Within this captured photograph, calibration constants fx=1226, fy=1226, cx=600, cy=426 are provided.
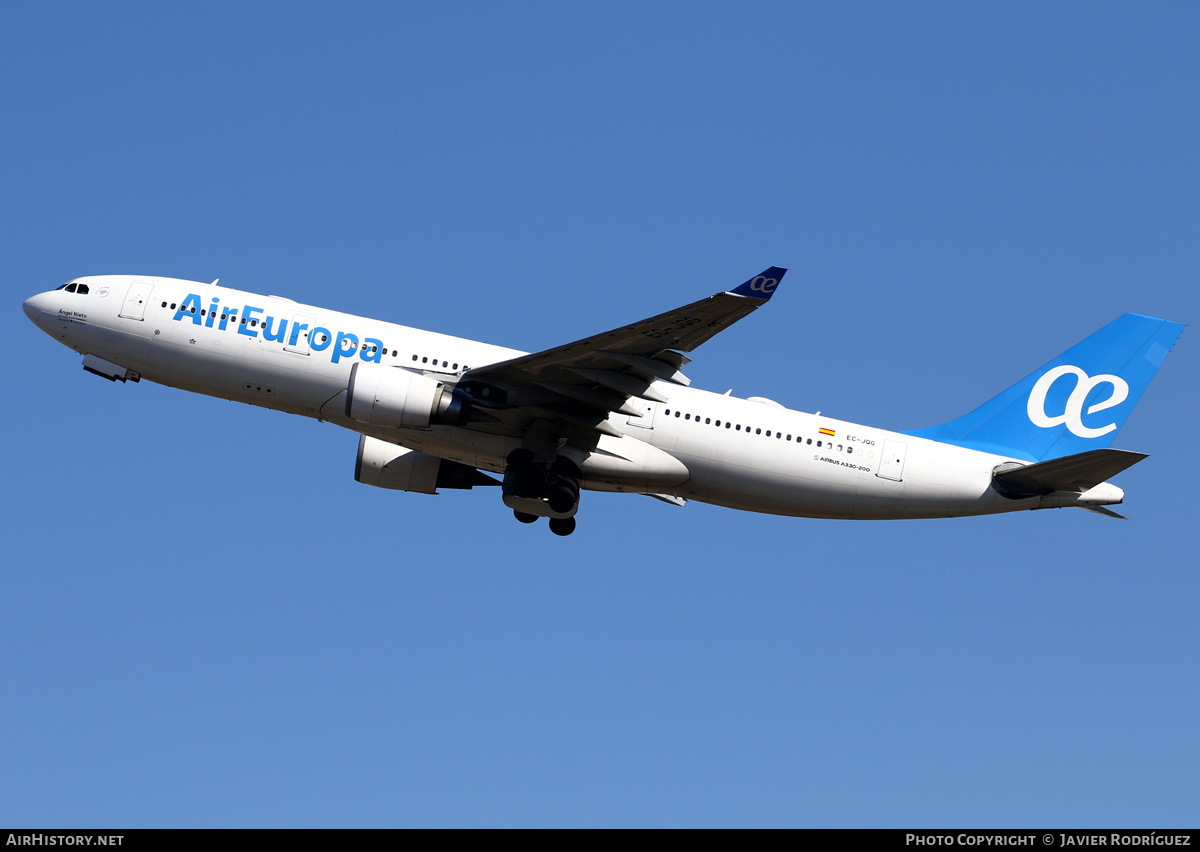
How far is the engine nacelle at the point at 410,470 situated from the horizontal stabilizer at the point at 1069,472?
1296 cm

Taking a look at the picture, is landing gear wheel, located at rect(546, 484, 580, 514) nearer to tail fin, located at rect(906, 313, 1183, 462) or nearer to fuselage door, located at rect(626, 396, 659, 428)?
fuselage door, located at rect(626, 396, 659, 428)

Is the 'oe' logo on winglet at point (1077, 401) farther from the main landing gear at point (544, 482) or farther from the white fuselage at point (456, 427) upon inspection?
the main landing gear at point (544, 482)

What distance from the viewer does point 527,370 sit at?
27.0 metres

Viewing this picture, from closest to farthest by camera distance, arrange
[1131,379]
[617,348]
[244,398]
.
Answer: [617,348]
[244,398]
[1131,379]

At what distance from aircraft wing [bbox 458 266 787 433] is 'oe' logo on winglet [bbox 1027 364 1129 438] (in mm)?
11022

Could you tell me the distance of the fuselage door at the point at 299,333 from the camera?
92.1 feet

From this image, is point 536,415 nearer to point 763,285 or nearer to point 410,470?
point 410,470

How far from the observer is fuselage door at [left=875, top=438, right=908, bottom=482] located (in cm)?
2917

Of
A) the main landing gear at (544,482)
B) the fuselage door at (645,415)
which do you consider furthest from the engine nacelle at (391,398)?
the fuselage door at (645,415)

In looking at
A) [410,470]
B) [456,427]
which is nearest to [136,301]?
[410,470]

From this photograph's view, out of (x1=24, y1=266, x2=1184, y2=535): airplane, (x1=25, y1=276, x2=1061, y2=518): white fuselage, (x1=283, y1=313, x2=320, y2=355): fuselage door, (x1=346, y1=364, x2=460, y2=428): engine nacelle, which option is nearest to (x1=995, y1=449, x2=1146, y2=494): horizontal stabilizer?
(x1=24, y1=266, x2=1184, y2=535): airplane
